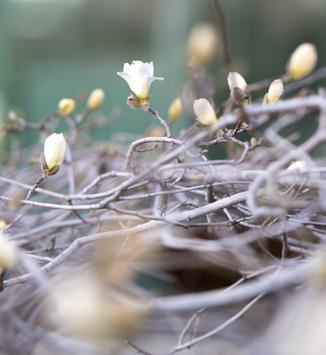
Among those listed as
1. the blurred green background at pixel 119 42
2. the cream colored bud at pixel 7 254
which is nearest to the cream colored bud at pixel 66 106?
the cream colored bud at pixel 7 254

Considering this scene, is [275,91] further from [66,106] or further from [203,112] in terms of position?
[66,106]

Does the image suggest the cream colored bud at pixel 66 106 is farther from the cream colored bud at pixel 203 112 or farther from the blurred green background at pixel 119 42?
the blurred green background at pixel 119 42

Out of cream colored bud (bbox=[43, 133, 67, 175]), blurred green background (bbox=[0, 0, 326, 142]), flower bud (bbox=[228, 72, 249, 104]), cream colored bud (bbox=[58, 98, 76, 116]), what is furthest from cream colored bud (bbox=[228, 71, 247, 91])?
blurred green background (bbox=[0, 0, 326, 142])

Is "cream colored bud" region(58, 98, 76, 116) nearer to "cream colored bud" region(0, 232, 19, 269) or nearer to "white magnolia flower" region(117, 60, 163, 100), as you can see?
"white magnolia flower" region(117, 60, 163, 100)

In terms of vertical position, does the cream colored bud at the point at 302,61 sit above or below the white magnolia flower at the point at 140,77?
above

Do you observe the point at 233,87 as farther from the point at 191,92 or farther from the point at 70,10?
the point at 70,10

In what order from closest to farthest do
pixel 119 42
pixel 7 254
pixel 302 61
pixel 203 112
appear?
pixel 7 254 < pixel 203 112 < pixel 302 61 < pixel 119 42

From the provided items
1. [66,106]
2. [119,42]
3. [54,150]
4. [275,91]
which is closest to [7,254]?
[54,150]
